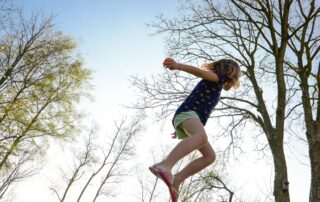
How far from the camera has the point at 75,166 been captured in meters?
23.1

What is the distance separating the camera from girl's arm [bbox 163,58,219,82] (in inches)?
116

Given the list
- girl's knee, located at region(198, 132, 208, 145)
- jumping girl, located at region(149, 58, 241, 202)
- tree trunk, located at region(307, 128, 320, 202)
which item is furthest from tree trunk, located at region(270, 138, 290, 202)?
girl's knee, located at region(198, 132, 208, 145)

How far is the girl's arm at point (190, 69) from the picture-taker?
9.64 ft

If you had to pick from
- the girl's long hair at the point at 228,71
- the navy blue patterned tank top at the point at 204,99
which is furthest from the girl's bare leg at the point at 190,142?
the girl's long hair at the point at 228,71

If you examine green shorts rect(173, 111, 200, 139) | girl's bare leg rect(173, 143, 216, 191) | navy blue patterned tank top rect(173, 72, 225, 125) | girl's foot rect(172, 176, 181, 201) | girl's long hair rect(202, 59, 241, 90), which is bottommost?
girl's foot rect(172, 176, 181, 201)

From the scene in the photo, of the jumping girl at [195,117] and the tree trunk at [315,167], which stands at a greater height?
the tree trunk at [315,167]

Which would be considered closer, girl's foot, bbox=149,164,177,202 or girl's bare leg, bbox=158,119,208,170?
girl's foot, bbox=149,164,177,202

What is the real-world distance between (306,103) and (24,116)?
31.7 ft

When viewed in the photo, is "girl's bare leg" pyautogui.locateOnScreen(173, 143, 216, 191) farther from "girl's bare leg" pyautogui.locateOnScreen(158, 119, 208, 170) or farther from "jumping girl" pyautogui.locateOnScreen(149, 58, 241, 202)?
"girl's bare leg" pyautogui.locateOnScreen(158, 119, 208, 170)

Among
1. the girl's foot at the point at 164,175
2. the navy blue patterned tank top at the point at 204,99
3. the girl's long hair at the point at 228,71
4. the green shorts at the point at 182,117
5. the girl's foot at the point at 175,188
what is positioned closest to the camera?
the girl's foot at the point at 164,175

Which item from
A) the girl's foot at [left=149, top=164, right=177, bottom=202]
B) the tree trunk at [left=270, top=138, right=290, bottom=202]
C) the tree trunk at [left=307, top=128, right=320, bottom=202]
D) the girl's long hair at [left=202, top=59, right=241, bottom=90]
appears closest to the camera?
the girl's foot at [left=149, top=164, right=177, bottom=202]

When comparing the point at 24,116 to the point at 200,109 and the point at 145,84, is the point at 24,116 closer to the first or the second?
the point at 145,84

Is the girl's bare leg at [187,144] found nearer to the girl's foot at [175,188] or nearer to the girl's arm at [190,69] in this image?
the girl's foot at [175,188]

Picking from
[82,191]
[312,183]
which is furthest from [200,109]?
[82,191]
